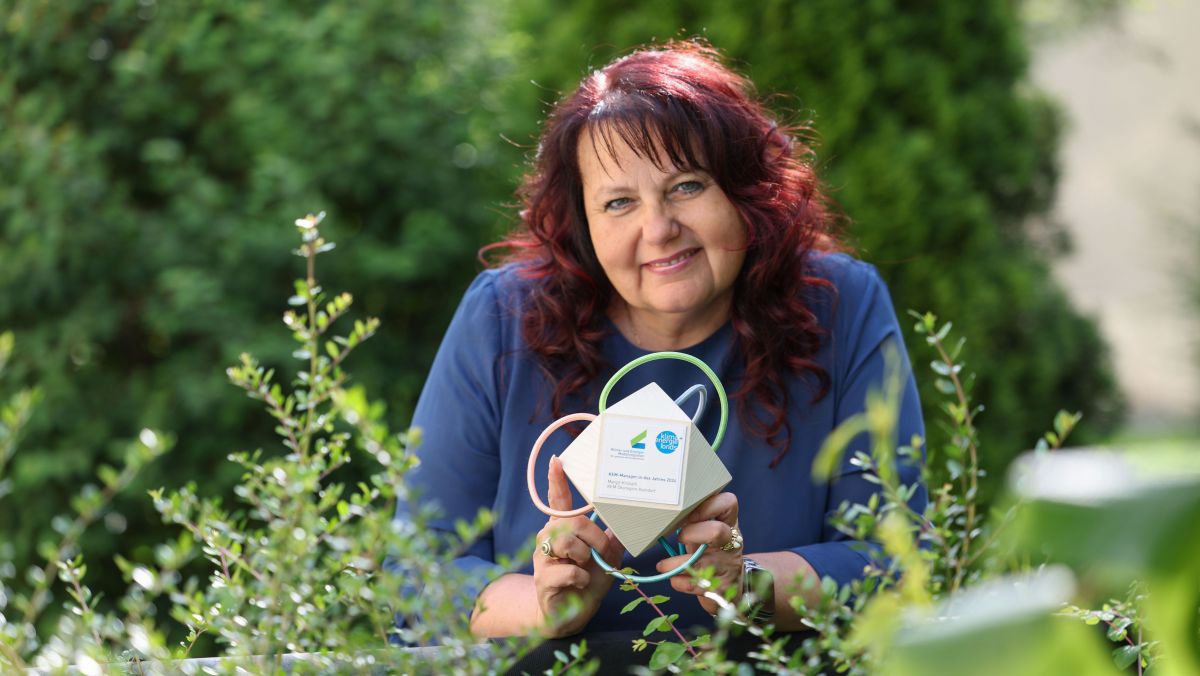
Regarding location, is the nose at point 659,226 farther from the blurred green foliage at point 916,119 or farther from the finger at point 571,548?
the blurred green foliage at point 916,119

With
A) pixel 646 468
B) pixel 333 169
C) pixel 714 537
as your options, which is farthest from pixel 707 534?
pixel 333 169

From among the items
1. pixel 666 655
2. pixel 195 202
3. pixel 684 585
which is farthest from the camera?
pixel 195 202

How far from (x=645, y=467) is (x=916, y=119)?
2596 millimetres

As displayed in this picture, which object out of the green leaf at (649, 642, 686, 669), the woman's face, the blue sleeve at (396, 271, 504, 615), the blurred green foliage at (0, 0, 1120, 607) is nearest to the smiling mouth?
the woman's face

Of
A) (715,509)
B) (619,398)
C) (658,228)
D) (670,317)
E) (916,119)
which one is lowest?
(715,509)

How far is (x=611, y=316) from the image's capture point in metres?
2.10

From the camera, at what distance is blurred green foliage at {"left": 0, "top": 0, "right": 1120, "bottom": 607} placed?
3.32 m

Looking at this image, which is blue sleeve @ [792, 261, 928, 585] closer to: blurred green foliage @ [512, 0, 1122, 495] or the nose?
the nose

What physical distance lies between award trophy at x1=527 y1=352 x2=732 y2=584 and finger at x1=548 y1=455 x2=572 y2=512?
0.05 m

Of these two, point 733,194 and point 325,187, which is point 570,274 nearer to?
point 733,194

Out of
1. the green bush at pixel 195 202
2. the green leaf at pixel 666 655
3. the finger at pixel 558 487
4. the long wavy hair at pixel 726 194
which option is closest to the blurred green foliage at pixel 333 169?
the green bush at pixel 195 202

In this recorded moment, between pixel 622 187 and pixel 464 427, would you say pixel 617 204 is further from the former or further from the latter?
pixel 464 427

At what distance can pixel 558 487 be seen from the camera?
1.49m

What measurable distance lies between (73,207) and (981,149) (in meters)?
2.58
